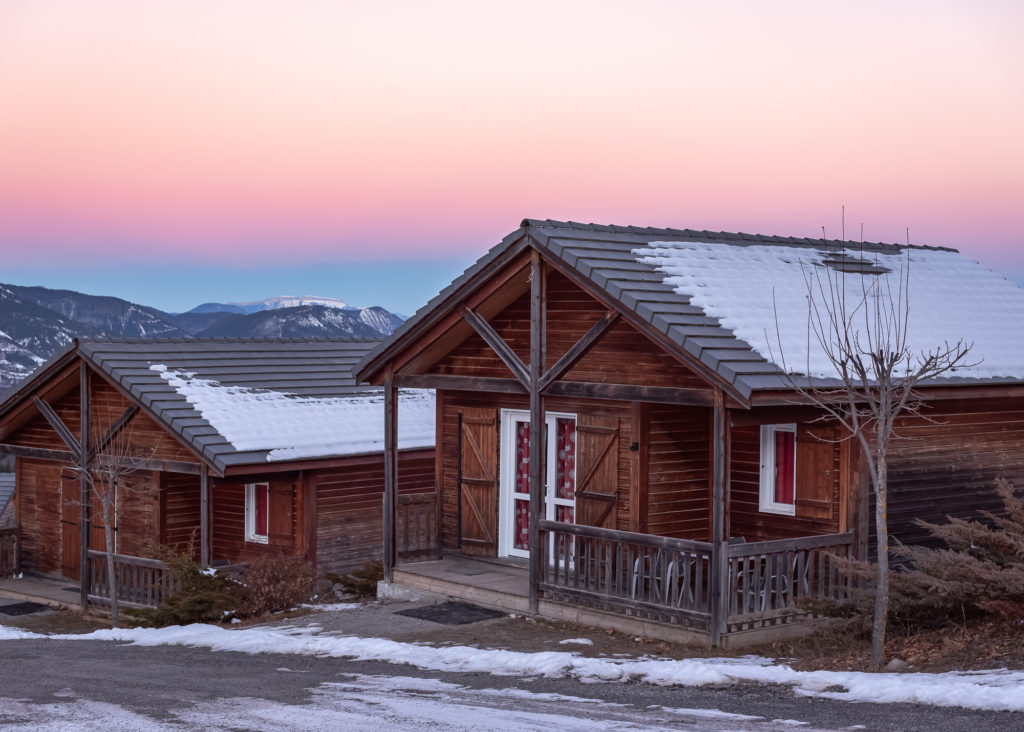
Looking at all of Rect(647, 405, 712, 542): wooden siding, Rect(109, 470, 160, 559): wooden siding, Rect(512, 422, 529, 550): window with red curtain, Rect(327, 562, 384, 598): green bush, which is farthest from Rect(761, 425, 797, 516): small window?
Rect(109, 470, 160, 559): wooden siding

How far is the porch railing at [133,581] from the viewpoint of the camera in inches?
781

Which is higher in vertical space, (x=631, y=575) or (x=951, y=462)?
(x=951, y=462)

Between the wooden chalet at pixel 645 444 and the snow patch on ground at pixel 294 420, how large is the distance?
3670 mm

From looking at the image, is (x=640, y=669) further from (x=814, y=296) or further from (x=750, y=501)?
(x=814, y=296)

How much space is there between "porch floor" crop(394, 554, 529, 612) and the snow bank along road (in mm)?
2192

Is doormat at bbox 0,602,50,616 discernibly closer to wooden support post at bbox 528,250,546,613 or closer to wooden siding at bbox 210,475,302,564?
wooden siding at bbox 210,475,302,564

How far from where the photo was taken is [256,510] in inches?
872

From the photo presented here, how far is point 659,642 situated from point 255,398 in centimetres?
1137

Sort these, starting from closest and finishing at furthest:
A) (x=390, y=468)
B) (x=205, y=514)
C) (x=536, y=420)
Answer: (x=536, y=420) < (x=390, y=468) < (x=205, y=514)

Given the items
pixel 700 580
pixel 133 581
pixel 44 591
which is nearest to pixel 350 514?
pixel 133 581

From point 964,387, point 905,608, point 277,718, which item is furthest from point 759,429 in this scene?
point 277,718

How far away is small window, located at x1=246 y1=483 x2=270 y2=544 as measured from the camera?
867 inches

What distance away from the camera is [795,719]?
9.51 m

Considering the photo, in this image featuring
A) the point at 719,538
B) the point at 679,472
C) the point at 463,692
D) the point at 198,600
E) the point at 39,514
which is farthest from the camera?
the point at 39,514
